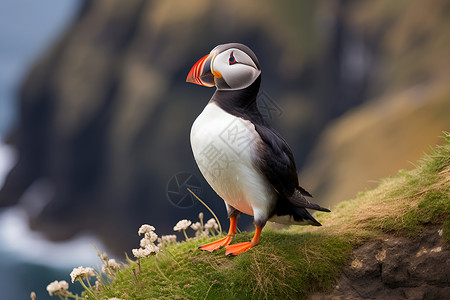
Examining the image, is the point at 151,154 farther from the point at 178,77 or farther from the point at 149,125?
the point at 178,77

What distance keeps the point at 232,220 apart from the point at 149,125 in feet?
24.4

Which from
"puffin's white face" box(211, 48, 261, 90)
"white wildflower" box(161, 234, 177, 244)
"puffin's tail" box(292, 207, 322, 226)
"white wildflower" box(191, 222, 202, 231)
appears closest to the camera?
"puffin's white face" box(211, 48, 261, 90)

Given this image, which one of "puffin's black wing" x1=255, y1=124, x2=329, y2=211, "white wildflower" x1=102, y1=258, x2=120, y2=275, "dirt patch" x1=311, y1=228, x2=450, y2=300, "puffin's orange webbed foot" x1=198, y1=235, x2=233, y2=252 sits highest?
"puffin's black wing" x1=255, y1=124, x2=329, y2=211

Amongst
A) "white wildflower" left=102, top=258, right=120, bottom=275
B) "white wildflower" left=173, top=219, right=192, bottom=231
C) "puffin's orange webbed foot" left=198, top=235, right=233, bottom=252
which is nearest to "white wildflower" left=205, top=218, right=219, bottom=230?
"puffin's orange webbed foot" left=198, top=235, right=233, bottom=252

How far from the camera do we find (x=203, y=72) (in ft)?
7.93

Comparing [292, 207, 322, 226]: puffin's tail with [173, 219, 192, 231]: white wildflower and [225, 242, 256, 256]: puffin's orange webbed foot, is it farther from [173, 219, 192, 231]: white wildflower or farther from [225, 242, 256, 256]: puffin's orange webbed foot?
[173, 219, 192, 231]: white wildflower

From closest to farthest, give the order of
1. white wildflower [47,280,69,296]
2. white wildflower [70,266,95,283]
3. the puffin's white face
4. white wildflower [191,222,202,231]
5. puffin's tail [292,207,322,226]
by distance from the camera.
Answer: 1. white wildflower [47,280,69,296]
2. white wildflower [70,266,95,283]
3. the puffin's white face
4. puffin's tail [292,207,322,226]
5. white wildflower [191,222,202,231]

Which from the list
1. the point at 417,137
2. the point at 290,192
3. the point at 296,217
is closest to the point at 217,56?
the point at 290,192

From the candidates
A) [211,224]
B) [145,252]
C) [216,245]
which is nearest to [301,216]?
[216,245]

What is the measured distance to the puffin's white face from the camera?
2.34 meters

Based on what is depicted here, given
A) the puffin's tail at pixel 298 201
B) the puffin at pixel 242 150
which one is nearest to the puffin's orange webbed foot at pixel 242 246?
the puffin at pixel 242 150

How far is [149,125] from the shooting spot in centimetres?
974

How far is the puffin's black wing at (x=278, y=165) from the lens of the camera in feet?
7.39

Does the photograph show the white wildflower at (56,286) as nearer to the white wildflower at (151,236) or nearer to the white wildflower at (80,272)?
the white wildflower at (80,272)
